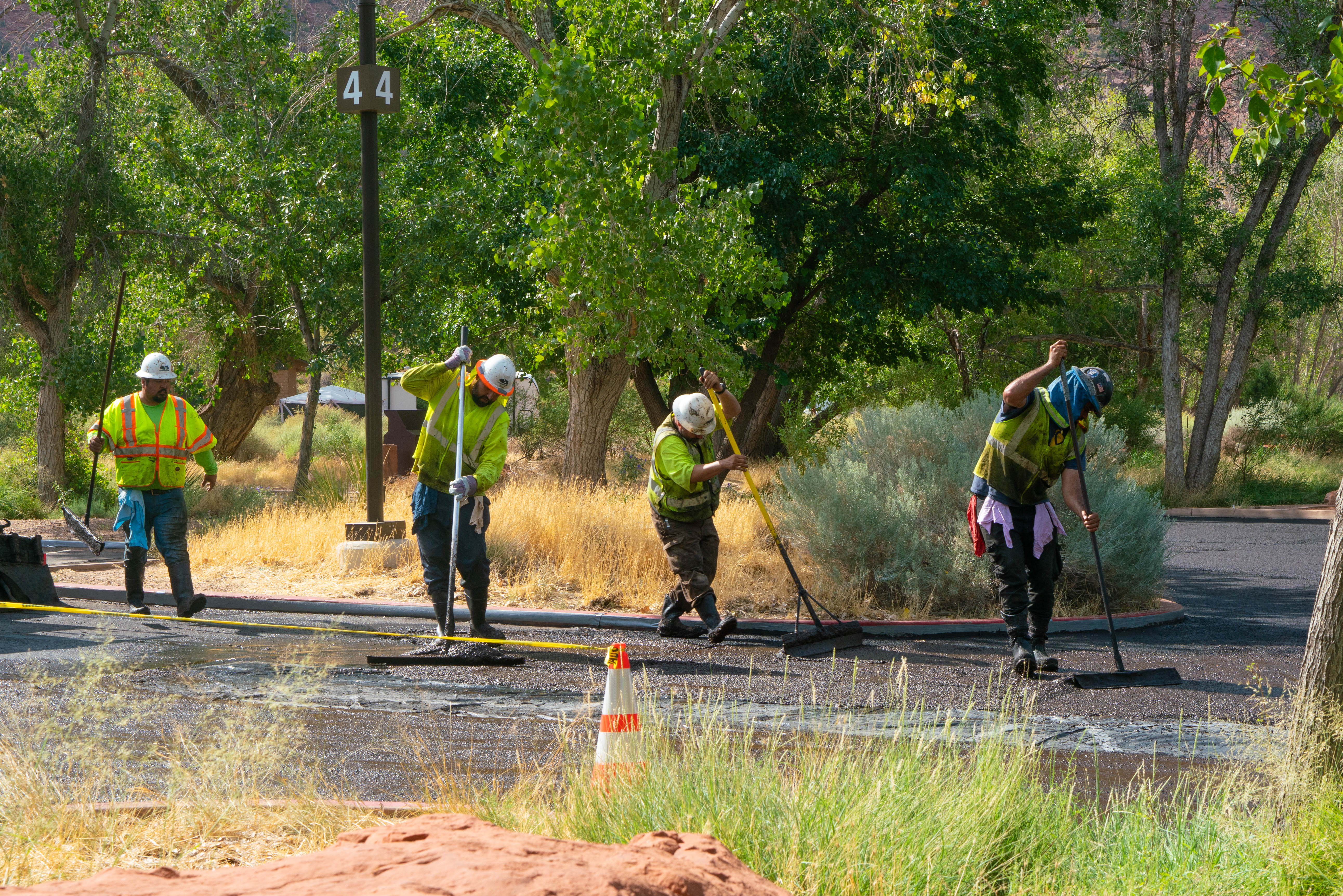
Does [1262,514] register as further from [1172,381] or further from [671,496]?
[671,496]

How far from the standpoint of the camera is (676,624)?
8.87 metres

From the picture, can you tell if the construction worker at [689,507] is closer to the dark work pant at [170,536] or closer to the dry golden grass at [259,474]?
the dark work pant at [170,536]

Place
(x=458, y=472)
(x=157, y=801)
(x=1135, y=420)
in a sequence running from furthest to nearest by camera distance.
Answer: (x=1135, y=420) → (x=458, y=472) → (x=157, y=801)

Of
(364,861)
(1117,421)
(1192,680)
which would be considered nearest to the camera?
(364,861)

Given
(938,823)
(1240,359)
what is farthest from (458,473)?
(1240,359)

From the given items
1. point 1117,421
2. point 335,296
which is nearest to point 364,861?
point 335,296

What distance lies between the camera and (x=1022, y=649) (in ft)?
24.3

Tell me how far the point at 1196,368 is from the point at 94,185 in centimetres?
2612

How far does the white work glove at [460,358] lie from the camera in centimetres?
796

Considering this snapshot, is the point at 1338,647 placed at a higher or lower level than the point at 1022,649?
higher

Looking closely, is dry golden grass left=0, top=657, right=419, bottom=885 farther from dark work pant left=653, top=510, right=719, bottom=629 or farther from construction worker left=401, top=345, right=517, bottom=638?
dark work pant left=653, top=510, right=719, bottom=629

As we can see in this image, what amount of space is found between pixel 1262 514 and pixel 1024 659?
15828mm

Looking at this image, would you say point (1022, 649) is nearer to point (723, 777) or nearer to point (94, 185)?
point (723, 777)

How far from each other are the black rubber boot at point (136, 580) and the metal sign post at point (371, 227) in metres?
2.28
